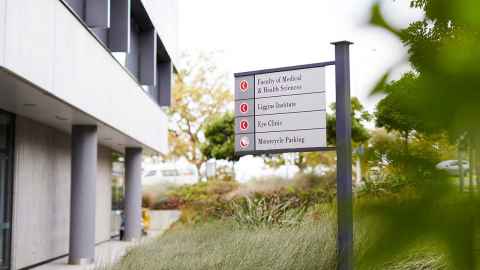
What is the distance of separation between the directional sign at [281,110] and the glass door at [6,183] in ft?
14.5

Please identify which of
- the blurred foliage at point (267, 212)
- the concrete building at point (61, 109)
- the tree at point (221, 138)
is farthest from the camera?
the tree at point (221, 138)

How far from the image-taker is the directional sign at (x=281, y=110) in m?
8.85

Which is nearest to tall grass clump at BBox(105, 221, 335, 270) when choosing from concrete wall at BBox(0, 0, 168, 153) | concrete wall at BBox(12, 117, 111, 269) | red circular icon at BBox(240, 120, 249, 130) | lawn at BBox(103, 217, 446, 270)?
lawn at BBox(103, 217, 446, 270)

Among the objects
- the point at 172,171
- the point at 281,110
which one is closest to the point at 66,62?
the point at 281,110

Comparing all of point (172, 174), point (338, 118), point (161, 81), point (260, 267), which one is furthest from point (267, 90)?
point (172, 174)

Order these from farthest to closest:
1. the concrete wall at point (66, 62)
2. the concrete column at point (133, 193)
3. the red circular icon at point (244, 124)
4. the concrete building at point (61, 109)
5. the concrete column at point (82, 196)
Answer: the concrete column at point (133, 193) → the concrete column at point (82, 196) → the red circular icon at point (244, 124) → the concrete building at point (61, 109) → the concrete wall at point (66, 62)

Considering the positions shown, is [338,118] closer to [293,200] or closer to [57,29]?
[57,29]

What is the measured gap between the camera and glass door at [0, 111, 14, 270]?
38.9 ft

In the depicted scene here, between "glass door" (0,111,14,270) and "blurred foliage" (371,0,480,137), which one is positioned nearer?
"blurred foliage" (371,0,480,137)

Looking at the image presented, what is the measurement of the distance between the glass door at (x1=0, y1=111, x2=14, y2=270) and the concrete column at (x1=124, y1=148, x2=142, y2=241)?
9.43 meters

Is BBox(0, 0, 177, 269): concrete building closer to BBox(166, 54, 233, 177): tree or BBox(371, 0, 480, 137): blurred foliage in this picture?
BBox(371, 0, 480, 137): blurred foliage

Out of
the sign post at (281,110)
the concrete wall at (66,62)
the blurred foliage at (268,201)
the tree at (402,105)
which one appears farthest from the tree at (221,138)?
the tree at (402,105)

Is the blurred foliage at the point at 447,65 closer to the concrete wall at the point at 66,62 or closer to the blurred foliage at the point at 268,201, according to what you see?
the concrete wall at the point at 66,62

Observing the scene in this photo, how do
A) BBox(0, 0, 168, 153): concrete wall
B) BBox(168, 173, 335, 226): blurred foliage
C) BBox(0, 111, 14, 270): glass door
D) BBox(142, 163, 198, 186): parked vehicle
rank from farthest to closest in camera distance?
BBox(142, 163, 198, 186): parked vehicle, BBox(168, 173, 335, 226): blurred foliage, BBox(0, 111, 14, 270): glass door, BBox(0, 0, 168, 153): concrete wall
